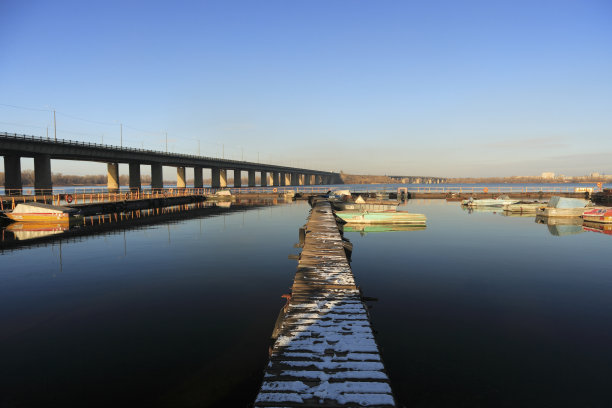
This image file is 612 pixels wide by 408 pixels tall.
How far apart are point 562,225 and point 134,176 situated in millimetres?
106467

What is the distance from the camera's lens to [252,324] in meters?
11.9

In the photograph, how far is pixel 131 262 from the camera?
2130 centimetres

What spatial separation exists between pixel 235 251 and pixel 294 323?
Answer: 55.8ft

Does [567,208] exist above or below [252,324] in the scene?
above

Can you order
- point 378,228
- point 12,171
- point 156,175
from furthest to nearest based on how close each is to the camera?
point 156,175 → point 12,171 → point 378,228

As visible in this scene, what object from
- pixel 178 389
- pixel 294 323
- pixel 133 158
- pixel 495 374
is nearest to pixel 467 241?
pixel 495 374

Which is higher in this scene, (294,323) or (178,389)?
(294,323)

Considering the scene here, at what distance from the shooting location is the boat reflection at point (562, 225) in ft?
116

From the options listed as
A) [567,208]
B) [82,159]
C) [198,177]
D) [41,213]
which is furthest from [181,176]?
[567,208]

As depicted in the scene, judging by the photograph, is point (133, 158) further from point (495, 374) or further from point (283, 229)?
point (495, 374)

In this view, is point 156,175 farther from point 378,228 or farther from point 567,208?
point 567,208

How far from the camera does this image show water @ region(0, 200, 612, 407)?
822cm

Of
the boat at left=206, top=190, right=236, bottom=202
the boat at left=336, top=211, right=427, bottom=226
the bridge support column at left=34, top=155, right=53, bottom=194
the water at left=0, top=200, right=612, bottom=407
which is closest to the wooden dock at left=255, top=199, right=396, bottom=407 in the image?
the water at left=0, top=200, right=612, bottom=407

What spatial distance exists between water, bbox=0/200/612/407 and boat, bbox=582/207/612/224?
2247 centimetres
